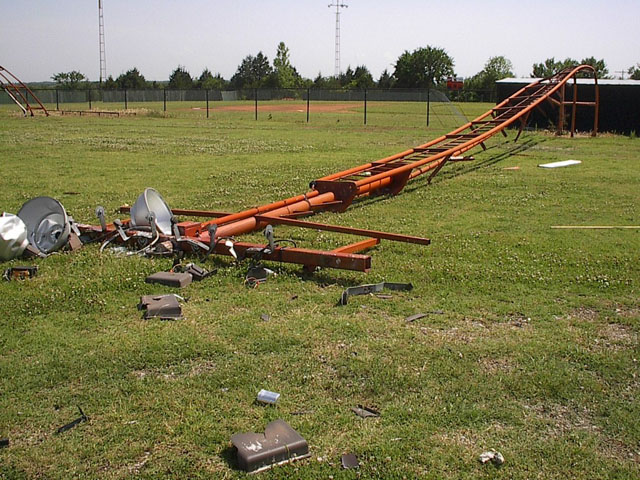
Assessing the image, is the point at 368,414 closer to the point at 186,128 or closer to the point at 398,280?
the point at 398,280

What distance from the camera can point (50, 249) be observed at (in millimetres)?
6926

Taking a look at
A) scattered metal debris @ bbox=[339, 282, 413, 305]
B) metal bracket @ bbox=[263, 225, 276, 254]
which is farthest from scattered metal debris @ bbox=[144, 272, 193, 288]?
scattered metal debris @ bbox=[339, 282, 413, 305]

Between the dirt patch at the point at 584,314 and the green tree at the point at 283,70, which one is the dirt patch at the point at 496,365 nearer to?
the dirt patch at the point at 584,314

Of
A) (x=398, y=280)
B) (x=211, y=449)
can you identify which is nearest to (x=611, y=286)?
(x=398, y=280)

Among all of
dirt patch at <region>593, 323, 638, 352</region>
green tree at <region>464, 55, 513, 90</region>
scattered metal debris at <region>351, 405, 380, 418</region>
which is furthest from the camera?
green tree at <region>464, 55, 513, 90</region>

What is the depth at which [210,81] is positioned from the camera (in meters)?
118

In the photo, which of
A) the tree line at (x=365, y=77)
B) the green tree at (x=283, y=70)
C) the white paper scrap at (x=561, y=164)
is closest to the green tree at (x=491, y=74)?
the tree line at (x=365, y=77)

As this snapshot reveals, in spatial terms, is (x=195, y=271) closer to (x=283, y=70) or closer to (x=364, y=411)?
(x=364, y=411)

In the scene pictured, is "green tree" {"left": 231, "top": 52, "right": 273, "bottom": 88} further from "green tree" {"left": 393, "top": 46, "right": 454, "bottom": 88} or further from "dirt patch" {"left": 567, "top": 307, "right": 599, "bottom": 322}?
"dirt patch" {"left": 567, "top": 307, "right": 599, "bottom": 322}

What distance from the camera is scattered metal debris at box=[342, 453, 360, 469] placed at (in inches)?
126

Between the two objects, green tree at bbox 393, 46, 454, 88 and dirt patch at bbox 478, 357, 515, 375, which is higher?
green tree at bbox 393, 46, 454, 88

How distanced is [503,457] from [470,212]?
6498 mm

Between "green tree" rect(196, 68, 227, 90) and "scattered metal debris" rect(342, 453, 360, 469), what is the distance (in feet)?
360

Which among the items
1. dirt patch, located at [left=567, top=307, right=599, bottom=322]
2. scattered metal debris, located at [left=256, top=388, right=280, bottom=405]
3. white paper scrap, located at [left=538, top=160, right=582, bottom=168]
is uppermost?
white paper scrap, located at [left=538, top=160, right=582, bottom=168]
